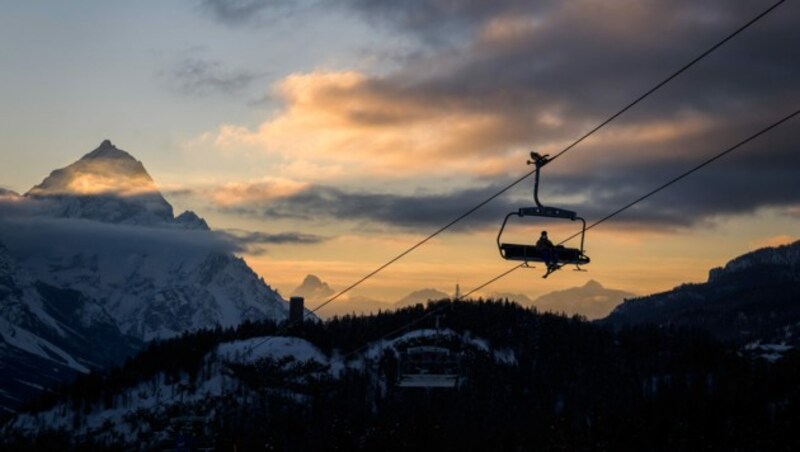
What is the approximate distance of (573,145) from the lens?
43.6 m

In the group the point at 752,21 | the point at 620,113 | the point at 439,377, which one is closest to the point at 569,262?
the point at 620,113

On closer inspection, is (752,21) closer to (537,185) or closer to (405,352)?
(537,185)

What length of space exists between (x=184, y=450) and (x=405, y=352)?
1965 cm

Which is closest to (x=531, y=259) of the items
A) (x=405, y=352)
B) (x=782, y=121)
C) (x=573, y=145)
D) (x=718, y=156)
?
(x=573, y=145)

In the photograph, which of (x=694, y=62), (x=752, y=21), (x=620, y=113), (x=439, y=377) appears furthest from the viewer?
(x=439, y=377)

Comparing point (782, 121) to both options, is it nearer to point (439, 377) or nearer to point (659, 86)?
point (659, 86)

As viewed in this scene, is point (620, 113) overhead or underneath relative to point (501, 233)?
overhead

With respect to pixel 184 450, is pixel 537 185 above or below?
above

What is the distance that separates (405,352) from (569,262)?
53.0 metres

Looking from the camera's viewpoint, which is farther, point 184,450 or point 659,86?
point 184,450

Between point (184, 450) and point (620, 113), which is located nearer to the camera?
point (620, 113)

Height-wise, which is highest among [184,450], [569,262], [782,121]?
[782,121]

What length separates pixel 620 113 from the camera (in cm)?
4028

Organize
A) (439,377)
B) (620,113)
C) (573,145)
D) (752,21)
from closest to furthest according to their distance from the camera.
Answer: (752,21) < (620,113) < (573,145) < (439,377)
